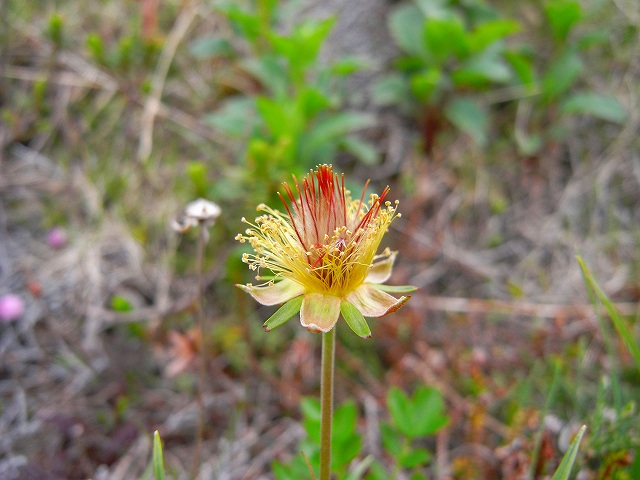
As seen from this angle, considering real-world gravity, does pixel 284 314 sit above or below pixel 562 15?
below

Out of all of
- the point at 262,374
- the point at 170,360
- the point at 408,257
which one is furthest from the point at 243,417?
the point at 408,257

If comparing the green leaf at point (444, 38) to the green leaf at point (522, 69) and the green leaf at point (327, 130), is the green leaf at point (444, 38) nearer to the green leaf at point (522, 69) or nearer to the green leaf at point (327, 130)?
the green leaf at point (522, 69)

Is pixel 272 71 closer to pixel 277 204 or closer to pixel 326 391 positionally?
pixel 277 204

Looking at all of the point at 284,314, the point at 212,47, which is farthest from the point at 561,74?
the point at 284,314

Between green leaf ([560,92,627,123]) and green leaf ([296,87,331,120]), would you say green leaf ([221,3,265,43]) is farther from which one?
green leaf ([560,92,627,123])

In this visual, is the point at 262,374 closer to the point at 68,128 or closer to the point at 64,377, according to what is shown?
the point at 64,377

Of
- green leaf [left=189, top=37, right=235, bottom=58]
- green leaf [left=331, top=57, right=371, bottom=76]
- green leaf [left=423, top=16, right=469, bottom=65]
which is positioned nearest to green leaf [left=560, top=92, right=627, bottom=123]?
green leaf [left=423, top=16, right=469, bottom=65]
